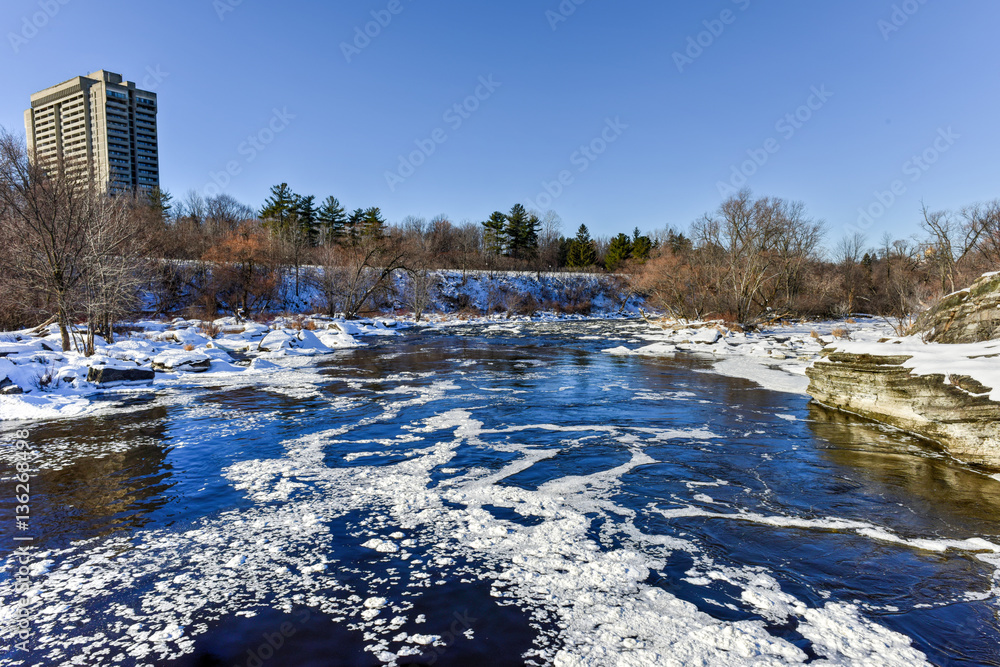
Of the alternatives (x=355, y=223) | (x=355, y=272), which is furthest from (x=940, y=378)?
(x=355, y=223)

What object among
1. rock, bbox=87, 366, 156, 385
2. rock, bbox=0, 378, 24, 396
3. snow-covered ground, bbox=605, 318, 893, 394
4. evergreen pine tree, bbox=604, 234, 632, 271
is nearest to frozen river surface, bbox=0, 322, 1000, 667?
rock, bbox=0, 378, 24, 396

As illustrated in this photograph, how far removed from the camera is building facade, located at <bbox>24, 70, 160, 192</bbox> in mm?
90938

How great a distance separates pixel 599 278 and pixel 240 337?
52149 mm

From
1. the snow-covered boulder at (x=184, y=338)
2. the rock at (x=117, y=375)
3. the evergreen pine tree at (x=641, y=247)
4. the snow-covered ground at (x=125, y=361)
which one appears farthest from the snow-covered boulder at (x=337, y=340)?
the evergreen pine tree at (x=641, y=247)

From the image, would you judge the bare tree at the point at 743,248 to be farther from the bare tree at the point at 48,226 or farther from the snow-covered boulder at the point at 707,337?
the bare tree at the point at 48,226

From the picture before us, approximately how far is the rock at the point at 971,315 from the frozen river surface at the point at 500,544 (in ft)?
9.67

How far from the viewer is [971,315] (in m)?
10.0

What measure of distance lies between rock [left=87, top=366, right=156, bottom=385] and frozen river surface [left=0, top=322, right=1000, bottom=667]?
14.7ft

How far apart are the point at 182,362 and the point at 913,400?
18650 mm

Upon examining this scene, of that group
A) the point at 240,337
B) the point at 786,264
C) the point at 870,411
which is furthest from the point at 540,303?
the point at 870,411

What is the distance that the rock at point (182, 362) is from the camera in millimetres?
15805

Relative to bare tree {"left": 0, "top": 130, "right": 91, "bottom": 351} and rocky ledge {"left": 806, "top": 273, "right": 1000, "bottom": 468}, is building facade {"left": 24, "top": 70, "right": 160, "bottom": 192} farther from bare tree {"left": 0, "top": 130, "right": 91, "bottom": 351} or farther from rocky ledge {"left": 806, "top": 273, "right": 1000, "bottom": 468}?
rocky ledge {"left": 806, "top": 273, "right": 1000, "bottom": 468}

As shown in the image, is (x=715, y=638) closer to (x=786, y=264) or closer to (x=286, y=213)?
(x=786, y=264)

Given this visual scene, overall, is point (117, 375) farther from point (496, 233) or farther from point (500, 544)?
point (496, 233)
